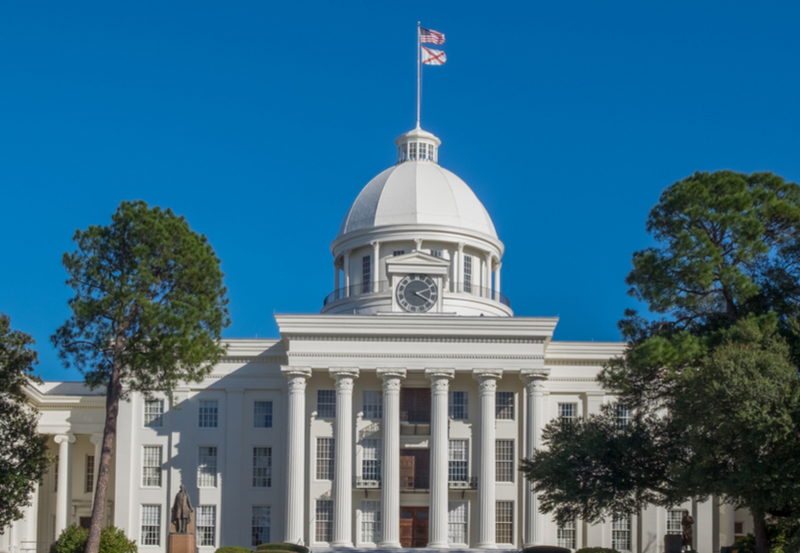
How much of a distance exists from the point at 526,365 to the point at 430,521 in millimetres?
8274

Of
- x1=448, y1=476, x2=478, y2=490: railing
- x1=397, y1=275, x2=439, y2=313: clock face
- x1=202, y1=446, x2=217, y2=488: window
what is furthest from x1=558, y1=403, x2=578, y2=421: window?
Answer: x1=202, y1=446, x2=217, y2=488: window

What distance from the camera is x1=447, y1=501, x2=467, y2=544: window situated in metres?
55.9

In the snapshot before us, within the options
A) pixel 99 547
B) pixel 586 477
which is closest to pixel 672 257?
pixel 586 477

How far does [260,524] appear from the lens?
5750 centimetres

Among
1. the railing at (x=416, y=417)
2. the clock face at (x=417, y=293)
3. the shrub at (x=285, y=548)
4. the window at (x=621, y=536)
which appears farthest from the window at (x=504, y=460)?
the shrub at (x=285, y=548)

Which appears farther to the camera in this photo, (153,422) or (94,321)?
(153,422)

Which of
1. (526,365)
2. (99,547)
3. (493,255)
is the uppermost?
(493,255)

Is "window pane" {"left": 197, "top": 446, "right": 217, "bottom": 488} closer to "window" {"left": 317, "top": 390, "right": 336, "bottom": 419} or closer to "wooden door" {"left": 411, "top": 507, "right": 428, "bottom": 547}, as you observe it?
"window" {"left": 317, "top": 390, "right": 336, "bottom": 419}

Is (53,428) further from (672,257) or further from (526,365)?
(672,257)

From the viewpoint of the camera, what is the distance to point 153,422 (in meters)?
58.7

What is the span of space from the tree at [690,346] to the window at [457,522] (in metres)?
16.7

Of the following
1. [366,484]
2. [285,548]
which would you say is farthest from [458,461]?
[285,548]

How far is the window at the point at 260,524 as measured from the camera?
188 feet

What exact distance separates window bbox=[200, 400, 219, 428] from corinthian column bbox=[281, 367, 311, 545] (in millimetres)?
4591
